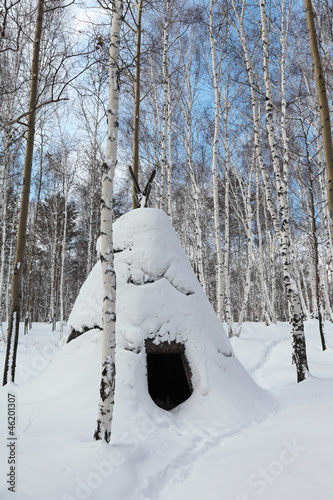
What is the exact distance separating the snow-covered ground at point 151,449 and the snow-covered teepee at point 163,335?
0.19m

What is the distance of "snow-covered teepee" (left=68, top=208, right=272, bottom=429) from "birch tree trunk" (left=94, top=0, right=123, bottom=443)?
2.28 ft

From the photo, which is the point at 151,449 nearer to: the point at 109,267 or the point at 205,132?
the point at 109,267

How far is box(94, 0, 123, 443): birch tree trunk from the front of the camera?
3021 mm

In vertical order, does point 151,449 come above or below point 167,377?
below

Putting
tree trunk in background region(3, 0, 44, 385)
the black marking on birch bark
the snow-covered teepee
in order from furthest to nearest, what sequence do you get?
tree trunk in background region(3, 0, 44, 385) < the black marking on birch bark < the snow-covered teepee

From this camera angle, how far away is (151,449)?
10.3 feet

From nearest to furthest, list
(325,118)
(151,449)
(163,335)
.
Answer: (151,449) → (163,335) → (325,118)

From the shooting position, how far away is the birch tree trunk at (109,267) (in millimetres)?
3021

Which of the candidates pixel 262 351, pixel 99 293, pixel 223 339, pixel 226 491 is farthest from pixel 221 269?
pixel 226 491

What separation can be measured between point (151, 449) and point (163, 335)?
5.61 feet

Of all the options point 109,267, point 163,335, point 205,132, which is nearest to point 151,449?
point 163,335

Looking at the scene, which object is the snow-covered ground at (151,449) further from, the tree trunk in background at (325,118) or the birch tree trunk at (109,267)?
the tree trunk in background at (325,118)

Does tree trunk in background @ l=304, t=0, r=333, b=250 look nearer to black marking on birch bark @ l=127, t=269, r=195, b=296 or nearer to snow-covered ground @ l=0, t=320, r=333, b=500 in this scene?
black marking on birch bark @ l=127, t=269, r=195, b=296

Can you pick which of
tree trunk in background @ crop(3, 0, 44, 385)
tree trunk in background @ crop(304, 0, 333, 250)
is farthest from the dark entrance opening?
tree trunk in background @ crop(304, 0, 333, 250)
